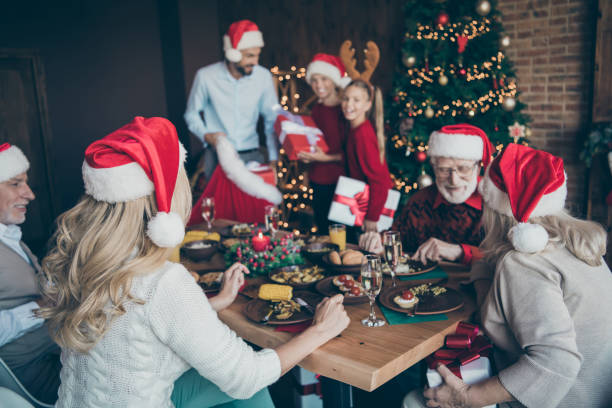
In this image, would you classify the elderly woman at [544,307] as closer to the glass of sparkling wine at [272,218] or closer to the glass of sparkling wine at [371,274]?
the glass of sparkling wine at [371,274]

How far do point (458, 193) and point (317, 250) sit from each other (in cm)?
75

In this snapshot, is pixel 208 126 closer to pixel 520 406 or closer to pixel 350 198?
pixel 350 198

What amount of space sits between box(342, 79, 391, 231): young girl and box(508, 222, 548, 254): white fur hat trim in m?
1.92

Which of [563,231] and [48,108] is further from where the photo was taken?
[48,108]

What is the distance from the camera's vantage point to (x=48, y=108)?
210 inches

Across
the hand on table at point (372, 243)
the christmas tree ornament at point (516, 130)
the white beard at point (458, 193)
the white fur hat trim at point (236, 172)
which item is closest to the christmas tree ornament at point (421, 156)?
the christmas tree ornament at point (516, 130)

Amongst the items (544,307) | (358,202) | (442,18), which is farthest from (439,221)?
(442,18)

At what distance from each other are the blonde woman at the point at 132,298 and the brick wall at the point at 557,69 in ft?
14.2

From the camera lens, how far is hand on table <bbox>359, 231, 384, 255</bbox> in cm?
219

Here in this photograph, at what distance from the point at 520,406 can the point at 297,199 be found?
4067 mm

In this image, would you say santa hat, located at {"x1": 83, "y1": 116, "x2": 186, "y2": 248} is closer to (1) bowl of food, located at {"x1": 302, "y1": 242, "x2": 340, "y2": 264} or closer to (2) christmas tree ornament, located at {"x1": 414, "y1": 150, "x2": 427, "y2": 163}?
(1) bowl of food, located at {"x1": 302, "y1": 242, "x2": 340, "y2": 264}

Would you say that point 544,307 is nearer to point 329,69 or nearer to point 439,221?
point 439,221

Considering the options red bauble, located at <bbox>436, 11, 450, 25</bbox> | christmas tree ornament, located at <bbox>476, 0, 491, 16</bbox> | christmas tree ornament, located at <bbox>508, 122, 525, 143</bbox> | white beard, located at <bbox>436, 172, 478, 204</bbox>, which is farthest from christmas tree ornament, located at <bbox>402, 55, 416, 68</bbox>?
white beard, located at <bbox>436, 172, 478, 204</bbox>

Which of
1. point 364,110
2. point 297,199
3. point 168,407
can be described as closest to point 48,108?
point 297,199
